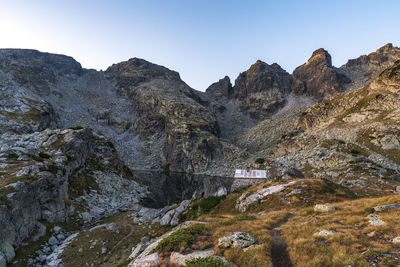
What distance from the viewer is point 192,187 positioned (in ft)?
254

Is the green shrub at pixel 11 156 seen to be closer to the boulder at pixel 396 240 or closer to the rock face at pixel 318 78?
the boulder at pixel 396 240

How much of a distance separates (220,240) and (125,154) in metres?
131

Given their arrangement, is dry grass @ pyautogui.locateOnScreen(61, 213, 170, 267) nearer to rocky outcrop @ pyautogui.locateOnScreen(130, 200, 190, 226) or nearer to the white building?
rocky outcrop @ pyautogui.locateOnScreen(130, 200, 190, 226)

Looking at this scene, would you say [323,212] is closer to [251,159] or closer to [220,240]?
[220,240]

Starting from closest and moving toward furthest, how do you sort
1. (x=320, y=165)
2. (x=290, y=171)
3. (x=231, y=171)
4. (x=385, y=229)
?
(x=385, y=229) < (x=290, y=171) < (x=320, y=165) < (x=231, y=171)

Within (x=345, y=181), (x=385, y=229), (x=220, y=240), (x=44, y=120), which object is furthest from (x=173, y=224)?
(x=44, y=120)

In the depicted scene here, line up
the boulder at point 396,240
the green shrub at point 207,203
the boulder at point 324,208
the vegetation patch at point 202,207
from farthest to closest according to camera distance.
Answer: the green shrub at point 207,203, the vegetation patch at point 202,207, the boulder at point 324,208, the boulder at point 396,240

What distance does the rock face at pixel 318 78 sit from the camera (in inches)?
6629

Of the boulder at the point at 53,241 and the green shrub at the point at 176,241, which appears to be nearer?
the green shrub at the point at 176,241

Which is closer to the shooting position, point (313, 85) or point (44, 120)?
point (44, 120)

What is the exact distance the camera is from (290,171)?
1378 inches

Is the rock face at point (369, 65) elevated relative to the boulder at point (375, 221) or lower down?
elevated

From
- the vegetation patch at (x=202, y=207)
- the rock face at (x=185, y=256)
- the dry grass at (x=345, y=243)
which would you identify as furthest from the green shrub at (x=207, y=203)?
the rock face at (x=185, y=256)

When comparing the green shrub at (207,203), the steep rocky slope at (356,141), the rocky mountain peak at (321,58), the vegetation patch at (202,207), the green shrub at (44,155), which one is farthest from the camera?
the rocky mountain peak at (321,58)
